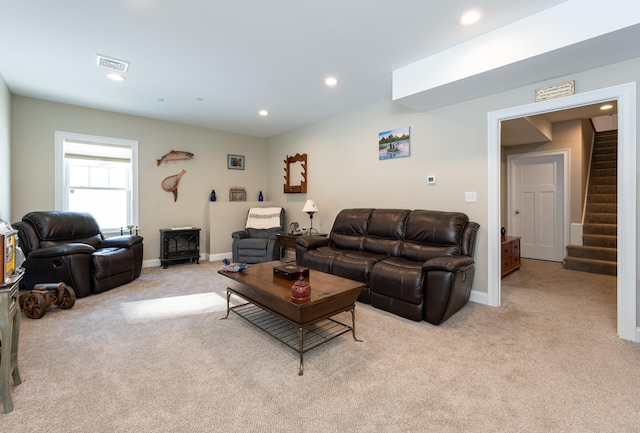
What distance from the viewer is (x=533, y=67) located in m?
2.56

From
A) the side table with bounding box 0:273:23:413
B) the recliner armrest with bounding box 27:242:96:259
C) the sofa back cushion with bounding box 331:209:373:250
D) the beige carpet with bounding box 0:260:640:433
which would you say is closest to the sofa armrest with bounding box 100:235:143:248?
the recliner armrest with bounding box 27:242:96:259

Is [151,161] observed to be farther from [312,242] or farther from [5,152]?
[312,242]

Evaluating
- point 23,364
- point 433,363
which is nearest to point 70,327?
point 23,364

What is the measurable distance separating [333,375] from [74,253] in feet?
10.9

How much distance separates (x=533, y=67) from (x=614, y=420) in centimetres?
259

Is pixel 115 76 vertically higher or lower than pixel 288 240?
higher

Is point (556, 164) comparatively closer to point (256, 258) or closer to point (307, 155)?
point (307, 155)

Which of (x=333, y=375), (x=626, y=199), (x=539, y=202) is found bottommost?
(x=333, y=375)

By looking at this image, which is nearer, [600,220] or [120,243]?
[120,243]

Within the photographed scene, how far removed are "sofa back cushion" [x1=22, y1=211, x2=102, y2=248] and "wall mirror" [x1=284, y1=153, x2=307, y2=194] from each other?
327 centimetres

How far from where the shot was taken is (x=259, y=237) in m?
5.62

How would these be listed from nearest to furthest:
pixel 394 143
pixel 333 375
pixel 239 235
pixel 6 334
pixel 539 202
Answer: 1. pixel 6 334
2. pixel 333 375
3. pixel 394 143
4. pixel 239 235
5. pixel 539 202

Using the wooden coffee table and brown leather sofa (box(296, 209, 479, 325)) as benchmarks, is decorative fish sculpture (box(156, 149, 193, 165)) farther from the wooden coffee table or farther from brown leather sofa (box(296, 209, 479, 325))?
the wooden coffee table

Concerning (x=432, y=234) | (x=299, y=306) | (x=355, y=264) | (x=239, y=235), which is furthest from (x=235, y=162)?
(x=299, y=306)
